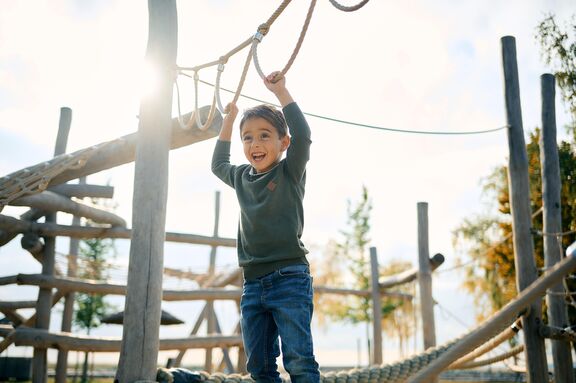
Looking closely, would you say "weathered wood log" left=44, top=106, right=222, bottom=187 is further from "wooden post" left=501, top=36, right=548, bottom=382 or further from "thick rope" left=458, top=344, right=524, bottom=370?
"thick rope" left=458, top=344, right=524, bottom=370

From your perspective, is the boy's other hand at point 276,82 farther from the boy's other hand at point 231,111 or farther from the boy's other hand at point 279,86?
the boy's other hand at point 231,111

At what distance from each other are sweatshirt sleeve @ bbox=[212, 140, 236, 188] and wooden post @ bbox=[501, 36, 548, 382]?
3250mm

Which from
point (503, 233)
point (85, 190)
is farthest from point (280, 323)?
point (503, 233)

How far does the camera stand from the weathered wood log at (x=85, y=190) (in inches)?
218

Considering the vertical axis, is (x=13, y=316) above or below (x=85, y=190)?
below

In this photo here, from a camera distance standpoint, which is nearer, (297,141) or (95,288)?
(297,141)

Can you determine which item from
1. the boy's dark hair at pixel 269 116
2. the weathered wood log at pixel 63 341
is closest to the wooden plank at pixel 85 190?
the weathered wood log at pixel 63 341

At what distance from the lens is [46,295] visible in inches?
237

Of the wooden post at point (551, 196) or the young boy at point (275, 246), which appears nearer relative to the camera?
the young boy at point (275, 246)

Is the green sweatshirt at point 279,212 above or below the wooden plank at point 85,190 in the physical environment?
below

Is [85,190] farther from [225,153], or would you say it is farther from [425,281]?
[425,281]

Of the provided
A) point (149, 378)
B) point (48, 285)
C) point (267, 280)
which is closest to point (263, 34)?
point (267, 280)

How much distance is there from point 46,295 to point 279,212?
15.6 ft

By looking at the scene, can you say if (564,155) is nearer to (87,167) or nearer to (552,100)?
(552,100)
